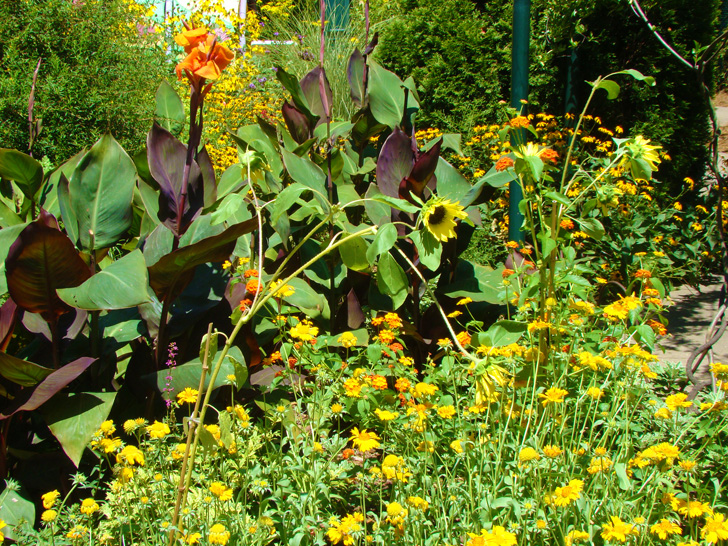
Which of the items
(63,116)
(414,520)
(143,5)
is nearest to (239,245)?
(414,520)

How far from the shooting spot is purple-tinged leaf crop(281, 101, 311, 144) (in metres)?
2.75

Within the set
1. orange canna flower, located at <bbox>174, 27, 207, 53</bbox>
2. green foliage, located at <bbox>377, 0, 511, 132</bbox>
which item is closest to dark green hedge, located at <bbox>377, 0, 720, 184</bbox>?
green foliage, located at <bbox>377, 0, 511, 132</bbox>

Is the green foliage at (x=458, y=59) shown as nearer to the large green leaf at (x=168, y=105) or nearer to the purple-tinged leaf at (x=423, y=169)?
the purple-tinged leaf at (x=423, y=169)

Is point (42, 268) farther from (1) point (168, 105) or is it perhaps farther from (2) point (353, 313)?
(2) point (353, 313)

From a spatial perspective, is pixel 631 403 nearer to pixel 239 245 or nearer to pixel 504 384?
pixel 504 384

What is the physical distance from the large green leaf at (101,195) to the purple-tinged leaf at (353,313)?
902 mm

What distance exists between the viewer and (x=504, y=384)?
158 cm

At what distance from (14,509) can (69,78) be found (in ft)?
15.0

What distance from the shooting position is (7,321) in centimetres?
176

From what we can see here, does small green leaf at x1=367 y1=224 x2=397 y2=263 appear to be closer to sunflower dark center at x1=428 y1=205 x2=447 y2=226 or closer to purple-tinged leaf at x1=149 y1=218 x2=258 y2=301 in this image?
sunflower dark center at x1=428 y1=205 x2=447 y2=226

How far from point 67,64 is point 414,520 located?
566 cm

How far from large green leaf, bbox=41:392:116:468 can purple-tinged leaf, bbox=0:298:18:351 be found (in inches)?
8.8

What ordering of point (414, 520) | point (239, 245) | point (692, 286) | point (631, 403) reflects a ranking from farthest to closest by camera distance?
point (692, 286) < point (239, 245) < point (631, 403) < point (414, 520)

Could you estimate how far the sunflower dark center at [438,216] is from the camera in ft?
4.76
